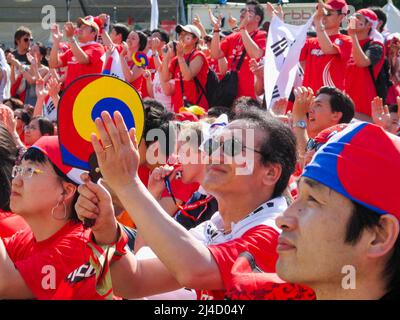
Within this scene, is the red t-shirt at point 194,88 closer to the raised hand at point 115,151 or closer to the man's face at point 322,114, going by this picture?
the man's face at point 322,114

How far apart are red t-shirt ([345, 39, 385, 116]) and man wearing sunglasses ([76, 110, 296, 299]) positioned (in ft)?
11.0

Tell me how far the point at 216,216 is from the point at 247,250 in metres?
0.56

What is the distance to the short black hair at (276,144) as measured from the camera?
2777 millimetres

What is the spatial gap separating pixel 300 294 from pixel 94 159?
2.32 feet

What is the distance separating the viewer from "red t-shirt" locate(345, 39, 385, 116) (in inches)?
238

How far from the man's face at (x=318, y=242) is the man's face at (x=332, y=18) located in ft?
15.6

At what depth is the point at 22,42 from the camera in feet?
32.1

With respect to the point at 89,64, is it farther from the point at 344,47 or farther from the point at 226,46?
the point at 344,47

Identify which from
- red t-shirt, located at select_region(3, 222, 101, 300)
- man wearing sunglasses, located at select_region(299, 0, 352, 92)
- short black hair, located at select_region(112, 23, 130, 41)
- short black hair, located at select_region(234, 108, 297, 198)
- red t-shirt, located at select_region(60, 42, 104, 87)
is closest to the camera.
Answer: red t-shirt, located at select_region(3, 222, 101, 300)

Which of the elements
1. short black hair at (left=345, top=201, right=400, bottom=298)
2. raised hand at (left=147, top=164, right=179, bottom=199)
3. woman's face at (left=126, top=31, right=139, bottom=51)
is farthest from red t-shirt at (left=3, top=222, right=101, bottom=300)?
woman's face at (left=126, top=31, right=139, bottom=51)

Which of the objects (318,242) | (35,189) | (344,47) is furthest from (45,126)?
(318,242)

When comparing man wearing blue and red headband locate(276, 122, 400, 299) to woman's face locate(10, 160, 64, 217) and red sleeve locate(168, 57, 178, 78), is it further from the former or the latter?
red sleeve locate(168, 57, 178, 78)

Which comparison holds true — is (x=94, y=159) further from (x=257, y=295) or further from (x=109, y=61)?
(x=109, y=61)
